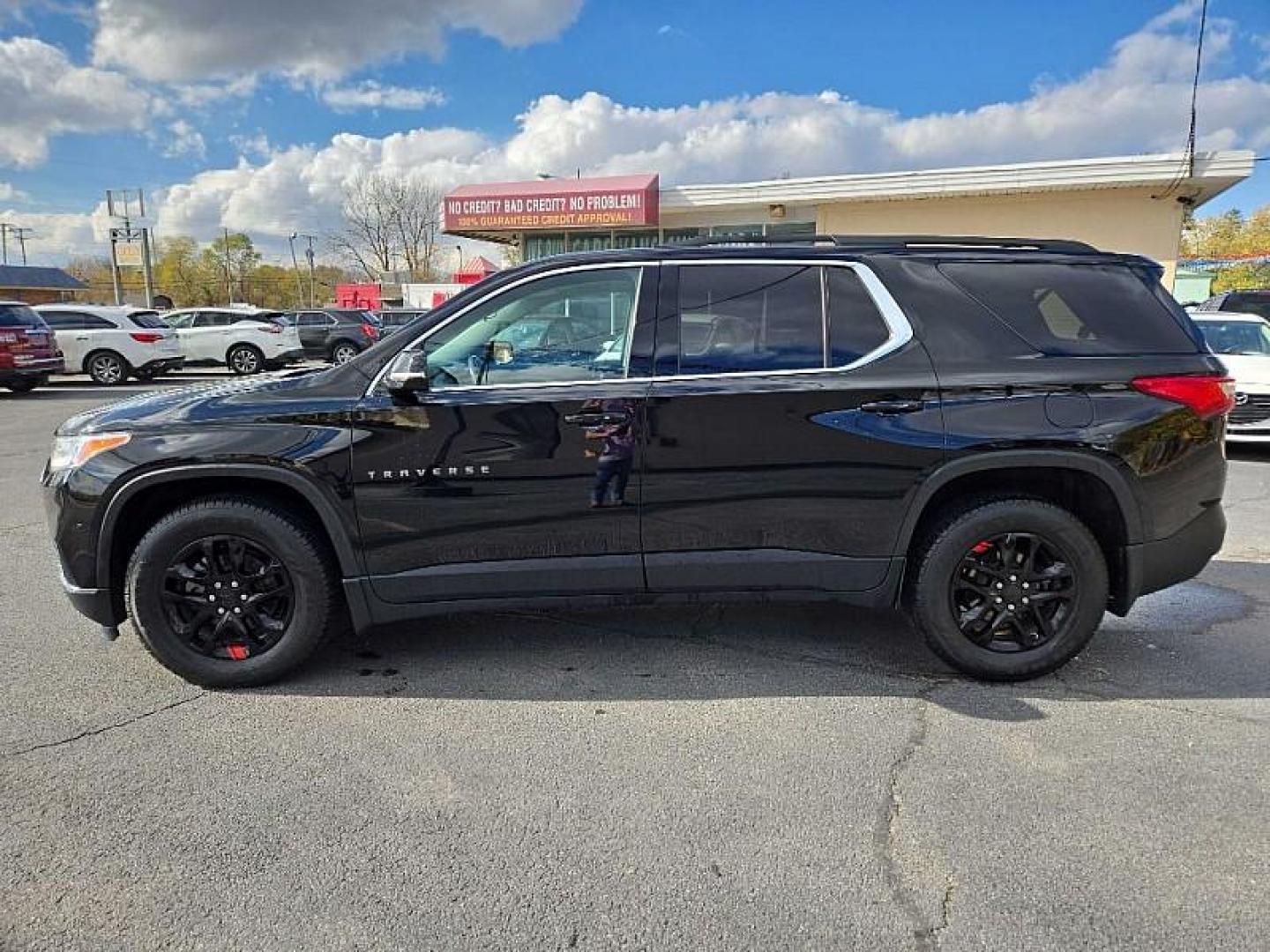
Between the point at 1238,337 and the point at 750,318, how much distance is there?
8.88 metres

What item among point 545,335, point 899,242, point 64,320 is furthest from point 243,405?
point 64,320

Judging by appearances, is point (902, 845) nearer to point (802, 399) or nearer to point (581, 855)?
point (581, 855)

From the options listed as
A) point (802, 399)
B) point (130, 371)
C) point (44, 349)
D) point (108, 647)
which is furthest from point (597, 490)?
point (130, 371)

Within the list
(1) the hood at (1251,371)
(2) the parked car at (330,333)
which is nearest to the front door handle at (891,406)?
(1) the hood at (1251,371)

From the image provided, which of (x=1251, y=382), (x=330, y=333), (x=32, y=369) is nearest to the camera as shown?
(x=1251, y=382)

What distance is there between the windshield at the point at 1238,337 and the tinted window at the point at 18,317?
60.0 feet

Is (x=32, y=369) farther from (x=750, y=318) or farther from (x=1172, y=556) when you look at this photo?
(x=1172, y=556)

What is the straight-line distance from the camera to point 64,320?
16.5 m

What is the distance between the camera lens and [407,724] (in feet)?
10.2

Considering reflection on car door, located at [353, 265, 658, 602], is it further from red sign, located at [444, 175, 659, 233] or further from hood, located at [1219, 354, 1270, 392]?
red sign, located at [444, 175, 659, 233]

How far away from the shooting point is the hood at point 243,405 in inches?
126

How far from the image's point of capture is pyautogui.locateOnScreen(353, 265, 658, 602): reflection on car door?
126 inches

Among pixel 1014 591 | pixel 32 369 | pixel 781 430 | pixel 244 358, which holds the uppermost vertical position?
pixel 244 358

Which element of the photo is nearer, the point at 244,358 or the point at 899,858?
the point at 899,858
